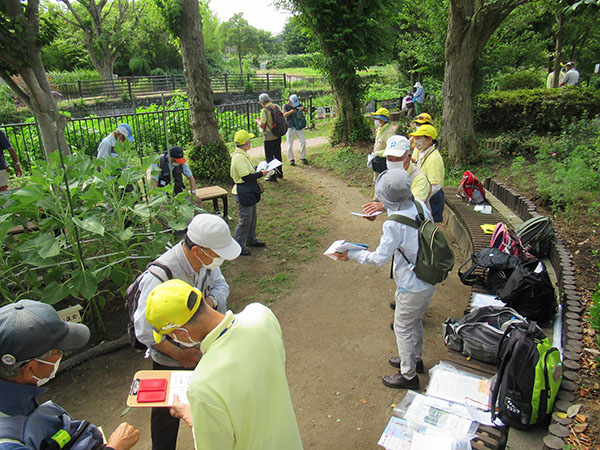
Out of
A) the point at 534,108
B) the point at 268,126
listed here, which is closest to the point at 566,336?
the point at 268,126

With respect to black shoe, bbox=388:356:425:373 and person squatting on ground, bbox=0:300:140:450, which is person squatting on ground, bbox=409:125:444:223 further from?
person squatting on ground, bbox=0:300:140:450

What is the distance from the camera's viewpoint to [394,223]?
3.25 metres

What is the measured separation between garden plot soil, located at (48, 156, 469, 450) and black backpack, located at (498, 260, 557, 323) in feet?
2.79

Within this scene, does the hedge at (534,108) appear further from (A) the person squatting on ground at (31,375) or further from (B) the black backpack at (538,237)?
(A) the person squatting on ground at (31,375)

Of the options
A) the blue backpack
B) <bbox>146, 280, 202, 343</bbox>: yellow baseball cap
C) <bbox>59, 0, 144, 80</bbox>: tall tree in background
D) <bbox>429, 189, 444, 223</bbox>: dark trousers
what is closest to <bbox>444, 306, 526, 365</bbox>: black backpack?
<bbox>429, 189, 444, 223</bbox>: dark trousers

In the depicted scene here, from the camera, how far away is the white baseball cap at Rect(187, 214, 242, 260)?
2490 mm

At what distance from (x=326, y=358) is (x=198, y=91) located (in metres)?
6.58

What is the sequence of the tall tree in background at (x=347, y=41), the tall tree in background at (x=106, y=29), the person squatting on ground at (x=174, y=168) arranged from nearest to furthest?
the person squatting on ground at (x=174, y=168), the tall tree in background at (x=347, y=41), the tall tree in background at (x=106, y=29)

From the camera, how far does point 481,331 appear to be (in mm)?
3520

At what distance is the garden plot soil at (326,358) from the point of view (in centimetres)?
340

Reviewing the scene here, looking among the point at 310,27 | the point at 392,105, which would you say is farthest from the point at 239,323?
the point at 392,105

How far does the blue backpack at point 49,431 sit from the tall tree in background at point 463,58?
350 inches

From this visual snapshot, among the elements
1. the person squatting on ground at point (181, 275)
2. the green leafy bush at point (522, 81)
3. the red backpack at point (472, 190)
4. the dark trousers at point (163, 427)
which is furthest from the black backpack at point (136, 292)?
the green leafy bush at point (522, 81)

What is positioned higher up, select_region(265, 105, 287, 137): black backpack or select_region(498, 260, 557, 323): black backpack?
select_region(265, 105, 287, 137): black backpack
